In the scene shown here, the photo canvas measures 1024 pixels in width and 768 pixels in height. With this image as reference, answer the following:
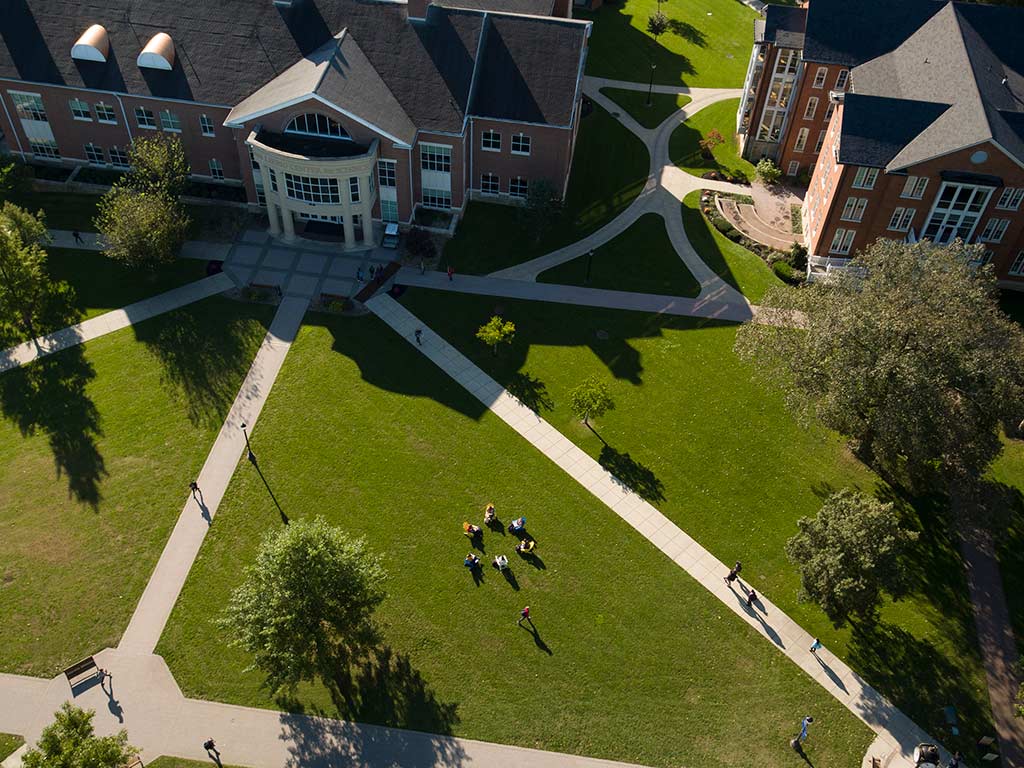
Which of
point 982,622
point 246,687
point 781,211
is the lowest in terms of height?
point 246,687

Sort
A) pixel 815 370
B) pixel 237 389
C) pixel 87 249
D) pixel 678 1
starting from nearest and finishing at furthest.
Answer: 1. pixel 815 370
2. pixel 237 389
3. pixel 87 249
4. pixel 678 1

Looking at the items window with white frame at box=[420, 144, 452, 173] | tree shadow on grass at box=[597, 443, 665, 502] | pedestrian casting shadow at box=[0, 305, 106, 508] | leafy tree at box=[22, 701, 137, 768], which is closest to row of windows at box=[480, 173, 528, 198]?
window with white frame at box=[420, 144, 452, 173]

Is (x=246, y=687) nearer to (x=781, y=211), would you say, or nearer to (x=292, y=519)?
(x=292, y=519)

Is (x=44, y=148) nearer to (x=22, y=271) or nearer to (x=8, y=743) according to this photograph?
(x=22, y=271)

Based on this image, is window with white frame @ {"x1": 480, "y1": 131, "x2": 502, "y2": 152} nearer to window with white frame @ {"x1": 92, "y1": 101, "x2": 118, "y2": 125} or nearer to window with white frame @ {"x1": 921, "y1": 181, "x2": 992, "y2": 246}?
window with white frame @ {"x1": 92, "y1": 101, "x2": 118, "y2": 125}

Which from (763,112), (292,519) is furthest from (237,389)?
(763,112)

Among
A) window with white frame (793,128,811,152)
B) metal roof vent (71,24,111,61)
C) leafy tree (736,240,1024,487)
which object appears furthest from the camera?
window with white frame (793,128,811,152)
